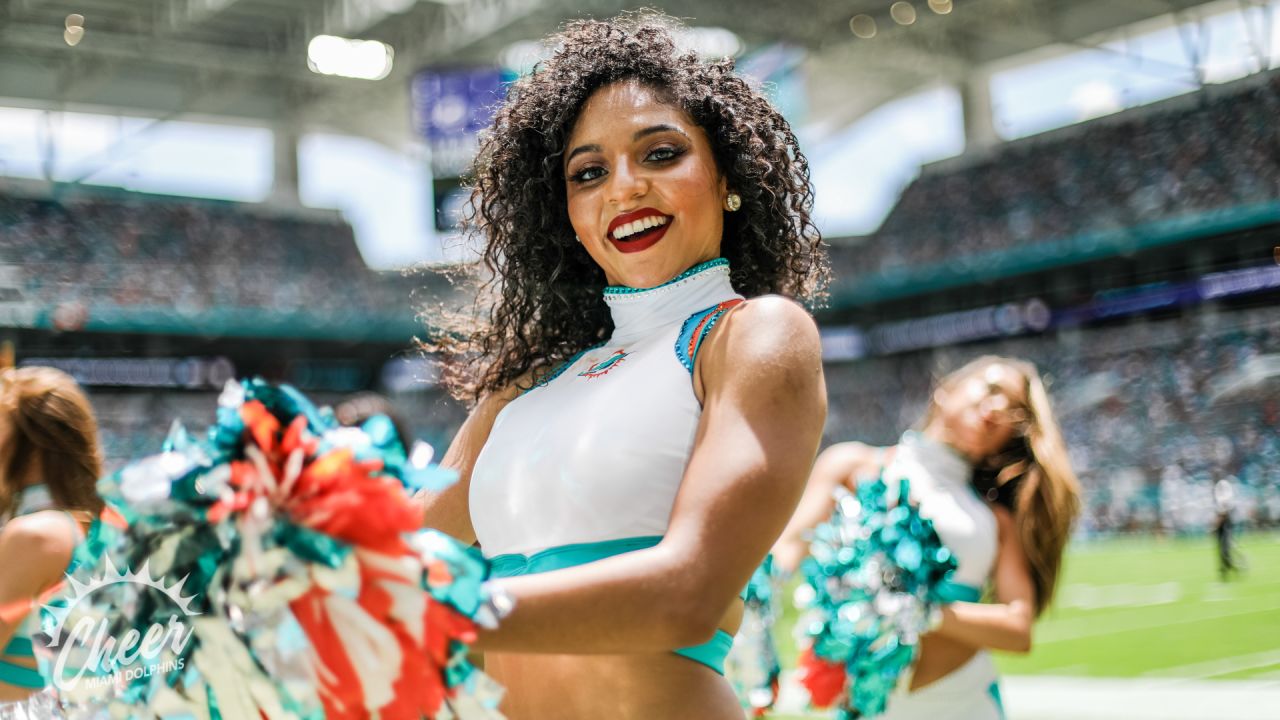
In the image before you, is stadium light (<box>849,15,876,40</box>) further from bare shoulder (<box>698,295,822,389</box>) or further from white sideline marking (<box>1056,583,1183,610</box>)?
bare shoulder (<box>698,295,822,389</box>)

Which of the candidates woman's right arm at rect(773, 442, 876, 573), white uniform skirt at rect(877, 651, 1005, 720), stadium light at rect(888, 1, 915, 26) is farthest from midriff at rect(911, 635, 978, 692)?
stadium light at rect(888, 1, 915, 26)

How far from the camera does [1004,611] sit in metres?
3.14

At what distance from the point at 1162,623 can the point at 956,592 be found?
26.6ft

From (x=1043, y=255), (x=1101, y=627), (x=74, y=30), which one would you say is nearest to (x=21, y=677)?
(x=1101, y=627)

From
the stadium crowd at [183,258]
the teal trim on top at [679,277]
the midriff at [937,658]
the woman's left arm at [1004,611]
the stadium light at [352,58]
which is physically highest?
the stadium light at [352,58]

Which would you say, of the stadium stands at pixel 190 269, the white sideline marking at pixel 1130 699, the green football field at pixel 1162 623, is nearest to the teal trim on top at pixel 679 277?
the green football field at pixel 1162 623

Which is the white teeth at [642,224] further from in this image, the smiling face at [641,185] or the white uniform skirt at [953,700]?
the white uniform skirt at [953,700]

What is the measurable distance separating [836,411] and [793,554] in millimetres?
28117

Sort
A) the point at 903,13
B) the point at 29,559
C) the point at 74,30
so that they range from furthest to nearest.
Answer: the point at 903,13 < the point at 74,30 < the point at 29,559

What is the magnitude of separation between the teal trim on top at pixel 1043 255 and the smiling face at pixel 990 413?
20067mm

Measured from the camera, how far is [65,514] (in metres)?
2.70

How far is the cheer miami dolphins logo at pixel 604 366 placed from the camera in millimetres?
1536

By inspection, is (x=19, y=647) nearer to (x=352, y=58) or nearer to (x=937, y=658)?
(x=937, y=658)

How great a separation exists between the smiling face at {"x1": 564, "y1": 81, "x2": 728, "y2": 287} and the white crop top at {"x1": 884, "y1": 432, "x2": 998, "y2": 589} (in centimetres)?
172
